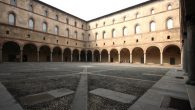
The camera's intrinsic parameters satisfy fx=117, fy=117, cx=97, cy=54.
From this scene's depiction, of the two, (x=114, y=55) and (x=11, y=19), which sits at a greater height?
(x=11, y=19)

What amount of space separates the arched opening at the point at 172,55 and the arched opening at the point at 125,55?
30.7 ft

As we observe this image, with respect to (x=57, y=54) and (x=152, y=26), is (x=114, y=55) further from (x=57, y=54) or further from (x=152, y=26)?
(x=57, y=54)

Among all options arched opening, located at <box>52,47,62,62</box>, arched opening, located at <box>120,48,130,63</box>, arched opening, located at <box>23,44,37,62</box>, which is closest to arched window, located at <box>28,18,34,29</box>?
arched opening, located at <box>23,44,37,62</box>

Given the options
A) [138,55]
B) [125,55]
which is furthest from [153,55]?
[125,55]

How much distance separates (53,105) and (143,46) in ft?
87.8

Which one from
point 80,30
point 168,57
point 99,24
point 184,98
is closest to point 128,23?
point 99,24

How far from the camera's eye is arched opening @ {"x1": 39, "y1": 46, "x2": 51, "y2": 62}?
29938mm

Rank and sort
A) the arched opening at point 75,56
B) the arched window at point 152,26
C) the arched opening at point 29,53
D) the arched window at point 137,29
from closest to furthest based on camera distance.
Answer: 1. the arched window at point 152,26
2. the arched opening at point 29,53
3. the arched window at point 137,29
4. the arched opening at point 75,56

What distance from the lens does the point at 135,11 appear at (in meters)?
28.9

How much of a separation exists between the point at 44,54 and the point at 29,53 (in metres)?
3.84

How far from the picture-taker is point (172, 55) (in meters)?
25.9

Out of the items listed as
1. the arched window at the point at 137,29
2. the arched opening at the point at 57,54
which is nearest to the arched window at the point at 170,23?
the arched window at the point at 137,29

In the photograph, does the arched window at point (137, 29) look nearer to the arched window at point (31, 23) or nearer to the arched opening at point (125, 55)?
the arched opening at point (125, 55)

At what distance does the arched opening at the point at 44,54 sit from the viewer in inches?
1179
